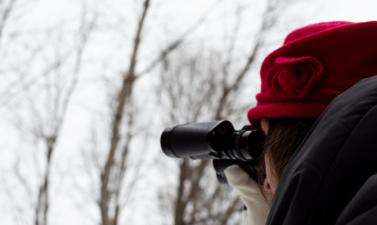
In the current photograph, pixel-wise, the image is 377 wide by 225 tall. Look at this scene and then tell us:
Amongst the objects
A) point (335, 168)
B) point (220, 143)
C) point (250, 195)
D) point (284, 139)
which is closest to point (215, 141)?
point (220, 143)

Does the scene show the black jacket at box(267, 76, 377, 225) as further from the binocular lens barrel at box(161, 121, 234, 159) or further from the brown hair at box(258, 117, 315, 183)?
the binocular lens barrel at box(161, 121, 234, 159)

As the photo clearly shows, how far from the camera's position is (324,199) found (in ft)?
1.89

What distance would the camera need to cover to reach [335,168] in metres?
0.58

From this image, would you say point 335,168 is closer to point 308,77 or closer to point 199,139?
point 308,77

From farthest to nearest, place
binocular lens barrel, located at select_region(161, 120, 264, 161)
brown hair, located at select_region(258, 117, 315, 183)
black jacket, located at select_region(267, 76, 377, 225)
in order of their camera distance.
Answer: binocular lens barrel, located at select_region(161, 120, 264, 161)
brown hair, located at select_region(258, 117, 315, 183)
black jacket, located at select_region(267, 76, 377, 225)

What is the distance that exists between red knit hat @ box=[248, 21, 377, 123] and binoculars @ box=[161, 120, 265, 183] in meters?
0.19

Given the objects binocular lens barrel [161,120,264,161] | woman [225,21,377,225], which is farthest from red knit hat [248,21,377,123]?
binocular lens barrel [161,120,264,161]

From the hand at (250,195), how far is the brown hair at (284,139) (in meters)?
0.25

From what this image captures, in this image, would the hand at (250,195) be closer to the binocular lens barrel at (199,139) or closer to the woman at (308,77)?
the binocular lens barrel at (199,139)

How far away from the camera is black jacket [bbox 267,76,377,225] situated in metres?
0.57

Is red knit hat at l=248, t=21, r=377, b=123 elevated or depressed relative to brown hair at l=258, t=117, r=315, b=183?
elevated

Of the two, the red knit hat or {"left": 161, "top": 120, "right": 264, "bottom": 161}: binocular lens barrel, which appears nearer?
the red knit hat

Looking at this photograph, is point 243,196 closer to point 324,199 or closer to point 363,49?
point 363,49

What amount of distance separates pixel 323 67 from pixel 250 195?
39 cm
